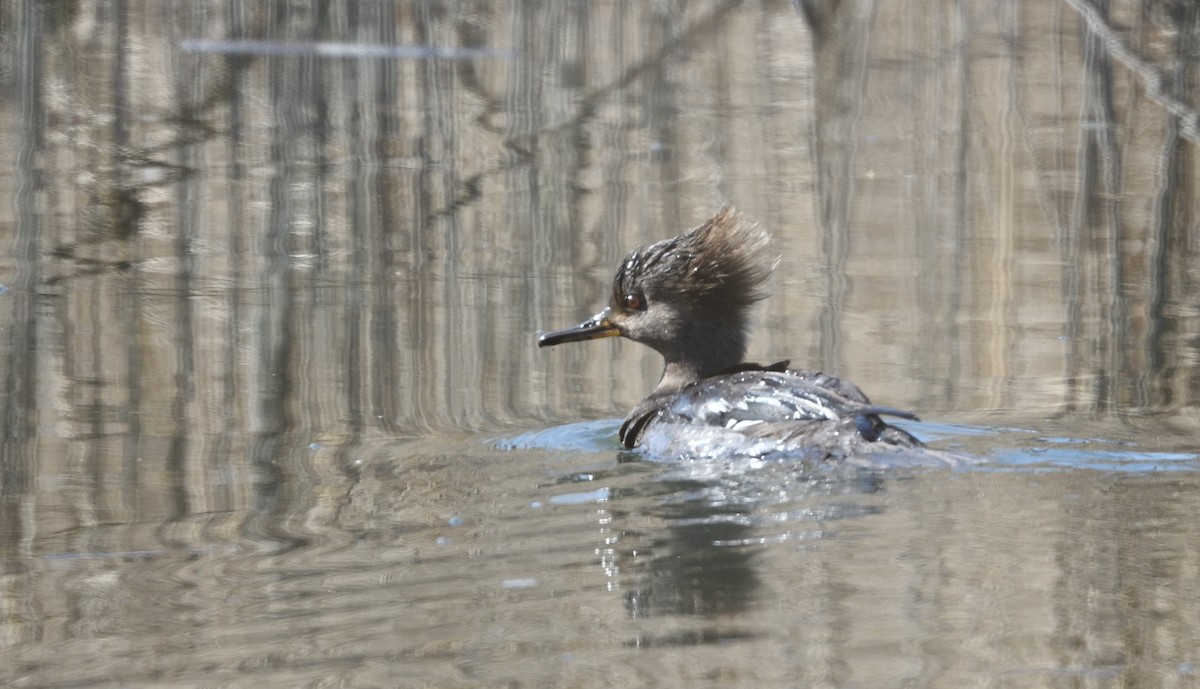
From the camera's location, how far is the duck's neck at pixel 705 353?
7.02 metres

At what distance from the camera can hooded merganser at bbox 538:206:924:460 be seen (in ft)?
19.1

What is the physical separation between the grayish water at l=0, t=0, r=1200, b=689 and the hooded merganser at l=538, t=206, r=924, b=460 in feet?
0.68

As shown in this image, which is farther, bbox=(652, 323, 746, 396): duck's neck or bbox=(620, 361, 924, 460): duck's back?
bbox=(652, 323, 746, 396): duck's neck

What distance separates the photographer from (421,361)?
7645 millimetres

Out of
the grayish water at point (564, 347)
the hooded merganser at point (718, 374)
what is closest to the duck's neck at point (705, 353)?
the hooded merganser at point (718, 374)

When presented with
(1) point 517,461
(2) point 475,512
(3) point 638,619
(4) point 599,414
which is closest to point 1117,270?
(4) point 599,414

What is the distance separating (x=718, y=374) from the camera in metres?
6.87

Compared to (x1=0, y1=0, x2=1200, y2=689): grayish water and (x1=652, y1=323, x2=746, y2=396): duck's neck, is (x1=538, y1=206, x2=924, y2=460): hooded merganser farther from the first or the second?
(x1=0, y1=0, x2=1200, y2=689): grayish water

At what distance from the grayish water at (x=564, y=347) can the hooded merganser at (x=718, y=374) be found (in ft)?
0.68

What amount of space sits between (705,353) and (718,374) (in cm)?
20

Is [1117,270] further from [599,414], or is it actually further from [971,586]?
[971,586]

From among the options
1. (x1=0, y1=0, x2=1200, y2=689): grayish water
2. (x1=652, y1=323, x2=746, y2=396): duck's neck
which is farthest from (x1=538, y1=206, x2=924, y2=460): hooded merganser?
(x1=0, y1=0, x2=1200, y2=689): grayish water

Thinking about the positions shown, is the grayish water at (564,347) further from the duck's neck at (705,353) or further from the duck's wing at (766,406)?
the duck's neck at (705,353)

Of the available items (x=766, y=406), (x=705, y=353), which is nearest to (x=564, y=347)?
(x=705, y=353)
